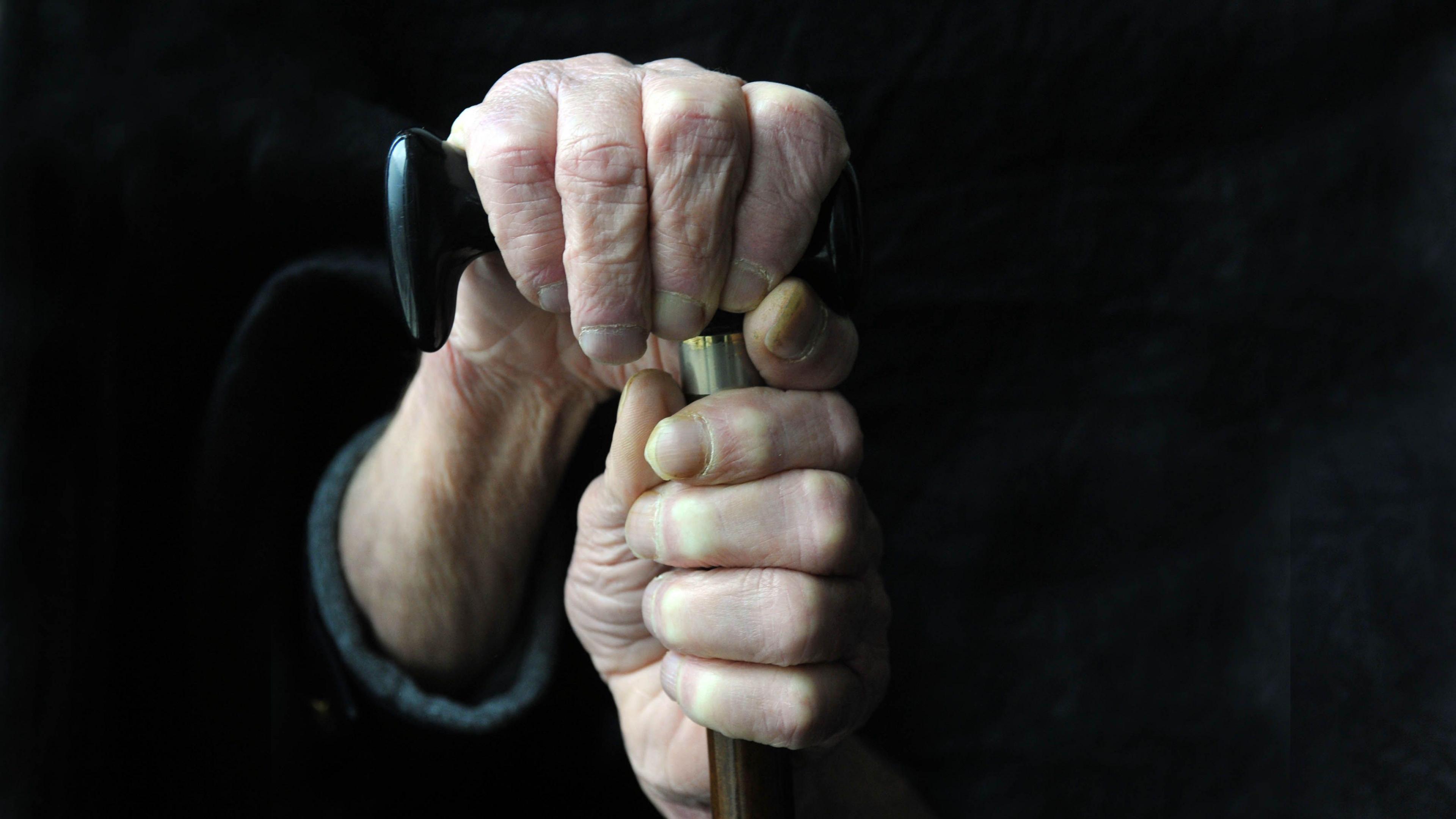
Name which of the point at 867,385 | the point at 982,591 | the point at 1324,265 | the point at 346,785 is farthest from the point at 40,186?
the point at 1324,265

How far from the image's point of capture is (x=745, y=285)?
0.30m

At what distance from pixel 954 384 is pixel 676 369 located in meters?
0.25

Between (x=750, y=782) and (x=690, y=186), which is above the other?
(x=690, y=186)

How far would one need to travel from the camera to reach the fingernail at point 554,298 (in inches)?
11.8

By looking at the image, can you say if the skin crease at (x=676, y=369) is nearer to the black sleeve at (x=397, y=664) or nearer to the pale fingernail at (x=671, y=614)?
the pale fingernail at (x=671, y=614)

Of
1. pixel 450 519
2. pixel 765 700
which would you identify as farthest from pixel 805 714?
pixel 450 519

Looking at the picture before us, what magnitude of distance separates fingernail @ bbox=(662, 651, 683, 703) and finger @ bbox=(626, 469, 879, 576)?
1.7 inches

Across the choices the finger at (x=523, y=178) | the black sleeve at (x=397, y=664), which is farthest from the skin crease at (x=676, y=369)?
the black sleeve at (x=397, y=664)

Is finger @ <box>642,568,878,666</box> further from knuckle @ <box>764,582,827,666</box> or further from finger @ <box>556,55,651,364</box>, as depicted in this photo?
finger @ <box>556,55,651,364</box>

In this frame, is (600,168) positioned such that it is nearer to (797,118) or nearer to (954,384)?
(797,118)

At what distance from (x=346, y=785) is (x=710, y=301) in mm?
500

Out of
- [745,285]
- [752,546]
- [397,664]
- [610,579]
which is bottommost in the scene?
[397,664]

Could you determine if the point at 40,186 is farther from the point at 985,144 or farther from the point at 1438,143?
the point at 1438,143

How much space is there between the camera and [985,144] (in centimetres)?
58
